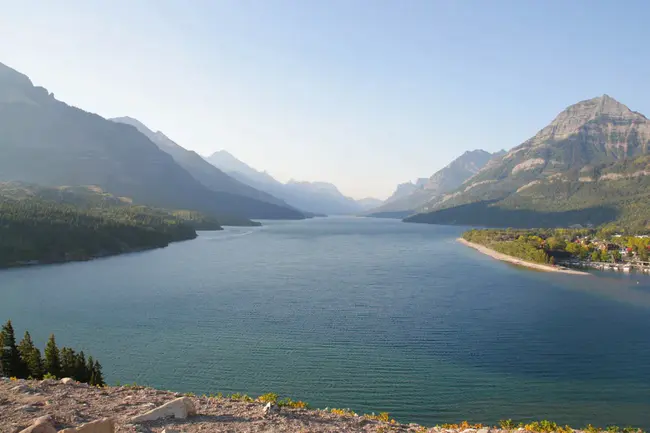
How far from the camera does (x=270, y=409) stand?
52.3ft

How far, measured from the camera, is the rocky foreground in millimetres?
13609

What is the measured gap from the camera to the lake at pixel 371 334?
3225 centimetres

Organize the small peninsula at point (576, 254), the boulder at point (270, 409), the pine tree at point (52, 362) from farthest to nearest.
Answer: the small peninsula at point (576, 254) → the pine tree at point (52, 362) → the boulder at point (270, 409)

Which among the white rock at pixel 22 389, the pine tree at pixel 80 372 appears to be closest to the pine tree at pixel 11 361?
the pine tree at pixel 80 372

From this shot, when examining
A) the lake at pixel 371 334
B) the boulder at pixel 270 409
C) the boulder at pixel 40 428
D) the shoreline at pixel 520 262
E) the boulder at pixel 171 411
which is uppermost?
the boulder at pixel 40 428

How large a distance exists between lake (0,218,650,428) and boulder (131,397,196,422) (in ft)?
55.5

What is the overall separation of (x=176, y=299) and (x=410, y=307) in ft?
114

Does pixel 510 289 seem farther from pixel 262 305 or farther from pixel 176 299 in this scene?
pixel 176 299

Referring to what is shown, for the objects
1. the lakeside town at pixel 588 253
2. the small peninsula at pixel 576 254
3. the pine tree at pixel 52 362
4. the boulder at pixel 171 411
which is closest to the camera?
the boulder at pixel 171 411

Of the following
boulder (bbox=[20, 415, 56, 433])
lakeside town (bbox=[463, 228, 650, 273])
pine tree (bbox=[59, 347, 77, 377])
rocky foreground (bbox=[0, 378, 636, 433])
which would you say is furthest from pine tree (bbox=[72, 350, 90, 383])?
lakeside town (bbox=[463, 228, 650, 273])

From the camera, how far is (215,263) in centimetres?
10250

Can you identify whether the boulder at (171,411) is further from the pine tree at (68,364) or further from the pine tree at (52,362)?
the pine tree at (52,362)

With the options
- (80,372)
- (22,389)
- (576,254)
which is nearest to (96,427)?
(22,389)

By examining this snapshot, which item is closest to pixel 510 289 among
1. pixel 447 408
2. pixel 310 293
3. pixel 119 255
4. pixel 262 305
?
pixel 310 293
